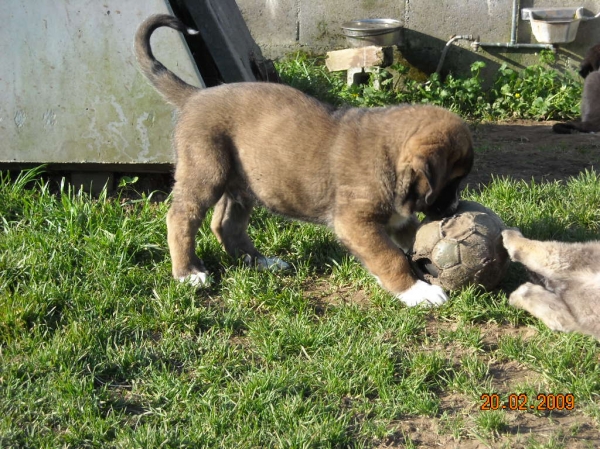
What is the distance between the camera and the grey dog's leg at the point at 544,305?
389cm

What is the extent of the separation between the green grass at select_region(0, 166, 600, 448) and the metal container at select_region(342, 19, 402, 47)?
4404mm

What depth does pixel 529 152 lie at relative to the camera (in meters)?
7.41

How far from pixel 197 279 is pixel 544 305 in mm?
2005

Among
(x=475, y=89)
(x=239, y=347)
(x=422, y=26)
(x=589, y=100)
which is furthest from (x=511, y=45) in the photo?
(x=239, y=347)

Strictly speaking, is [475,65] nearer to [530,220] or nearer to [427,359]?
[530,220]

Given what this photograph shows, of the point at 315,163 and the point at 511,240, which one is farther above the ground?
the point at 315,163

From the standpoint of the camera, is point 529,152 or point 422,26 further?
point 422,26

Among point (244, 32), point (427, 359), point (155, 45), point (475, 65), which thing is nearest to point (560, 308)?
point (427, 359)

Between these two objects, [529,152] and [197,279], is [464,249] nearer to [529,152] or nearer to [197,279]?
[197,279]

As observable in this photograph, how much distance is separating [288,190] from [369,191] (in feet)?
1.77

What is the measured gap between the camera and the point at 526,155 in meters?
7.29

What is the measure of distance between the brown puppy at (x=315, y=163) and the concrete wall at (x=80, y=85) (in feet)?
2.45

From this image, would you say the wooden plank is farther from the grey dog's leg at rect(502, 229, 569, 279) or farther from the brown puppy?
the grey dog's leg at rect(502, 229, 569, 279)
